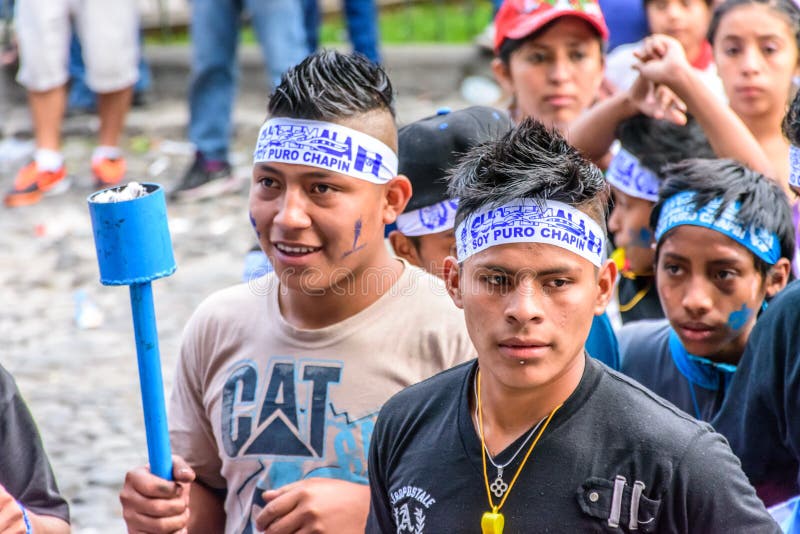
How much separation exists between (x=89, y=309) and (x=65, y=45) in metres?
2.38

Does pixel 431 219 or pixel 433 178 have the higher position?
pixel 433 178

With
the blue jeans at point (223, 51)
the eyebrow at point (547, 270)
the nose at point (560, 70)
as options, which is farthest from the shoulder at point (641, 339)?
the blue jeans at point (223, 51)

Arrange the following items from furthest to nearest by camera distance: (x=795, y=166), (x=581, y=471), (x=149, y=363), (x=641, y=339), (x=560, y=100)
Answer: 1. (x=560, y=100)
2. (x=641, y=339)
3. (x=795, y=166)
4. (x=149, y=363)
5. (x=581, y=471)

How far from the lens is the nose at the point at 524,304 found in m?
2.39

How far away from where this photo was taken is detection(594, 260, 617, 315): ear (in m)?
2.57

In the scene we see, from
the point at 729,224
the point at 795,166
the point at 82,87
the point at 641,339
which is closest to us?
the point at 795,166

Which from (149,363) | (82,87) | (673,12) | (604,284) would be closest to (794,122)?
(604,284)

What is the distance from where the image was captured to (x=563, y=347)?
2.41 meters

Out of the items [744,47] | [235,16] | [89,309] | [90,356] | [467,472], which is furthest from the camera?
[235,16]

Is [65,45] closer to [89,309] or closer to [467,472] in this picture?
[89,309]

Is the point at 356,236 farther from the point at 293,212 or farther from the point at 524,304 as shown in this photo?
the point at 524,304

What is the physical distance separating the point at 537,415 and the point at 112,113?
609 centimetres

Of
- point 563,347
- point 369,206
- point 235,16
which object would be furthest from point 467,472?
point 235,16

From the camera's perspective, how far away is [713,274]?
3340 millimetres
